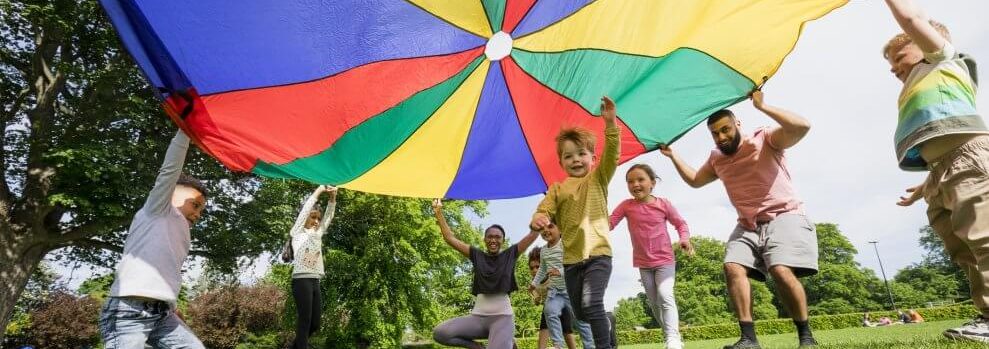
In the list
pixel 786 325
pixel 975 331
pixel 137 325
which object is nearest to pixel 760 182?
pixel 975 331

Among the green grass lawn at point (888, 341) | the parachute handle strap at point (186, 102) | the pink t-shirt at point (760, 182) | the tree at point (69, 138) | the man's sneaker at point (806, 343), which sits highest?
the tree at point (69, 138)

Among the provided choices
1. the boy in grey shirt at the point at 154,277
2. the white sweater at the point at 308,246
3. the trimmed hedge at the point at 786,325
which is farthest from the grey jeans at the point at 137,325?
the trimmed hedge at the point at 786,325

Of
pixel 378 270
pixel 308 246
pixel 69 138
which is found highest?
pixel 69 138

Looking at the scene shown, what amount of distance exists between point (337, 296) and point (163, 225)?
14.3 m

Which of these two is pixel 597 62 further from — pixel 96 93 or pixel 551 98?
pixel 96 93

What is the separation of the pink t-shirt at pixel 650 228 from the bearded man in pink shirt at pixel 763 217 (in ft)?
2.73

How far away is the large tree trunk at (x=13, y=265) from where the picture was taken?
32.8ft

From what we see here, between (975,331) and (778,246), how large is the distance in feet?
2.86

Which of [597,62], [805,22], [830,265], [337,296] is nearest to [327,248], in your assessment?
[337,296]

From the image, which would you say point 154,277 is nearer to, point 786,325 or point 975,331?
point 975,331

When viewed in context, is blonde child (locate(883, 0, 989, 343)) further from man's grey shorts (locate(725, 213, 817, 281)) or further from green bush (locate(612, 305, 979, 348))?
green bush (locate(612, 305, 979, 348))

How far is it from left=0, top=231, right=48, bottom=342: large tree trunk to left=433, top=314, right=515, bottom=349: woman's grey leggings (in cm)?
1049

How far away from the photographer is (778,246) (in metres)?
2.91

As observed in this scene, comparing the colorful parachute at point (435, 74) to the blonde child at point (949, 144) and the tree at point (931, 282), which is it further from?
the tree at point (931, 282)
